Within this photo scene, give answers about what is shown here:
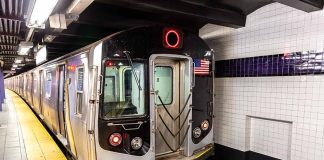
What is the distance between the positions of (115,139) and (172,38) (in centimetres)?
183

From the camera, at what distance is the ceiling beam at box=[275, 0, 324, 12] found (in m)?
3.72

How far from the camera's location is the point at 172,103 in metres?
4.45

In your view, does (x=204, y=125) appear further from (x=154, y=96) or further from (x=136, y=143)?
(x=136, y=143)

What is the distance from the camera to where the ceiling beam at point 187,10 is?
4.12 m

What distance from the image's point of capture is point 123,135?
3543 mm

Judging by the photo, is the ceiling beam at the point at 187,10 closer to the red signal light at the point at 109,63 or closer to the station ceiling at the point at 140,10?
the station ceiling at the point at 140,10

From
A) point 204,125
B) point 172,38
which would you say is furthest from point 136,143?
point 172,38

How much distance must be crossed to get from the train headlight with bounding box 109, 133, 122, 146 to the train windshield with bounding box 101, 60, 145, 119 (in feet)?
0.87

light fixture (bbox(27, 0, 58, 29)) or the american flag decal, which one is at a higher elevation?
light fixture (bbox(27, 0, 58, 29))

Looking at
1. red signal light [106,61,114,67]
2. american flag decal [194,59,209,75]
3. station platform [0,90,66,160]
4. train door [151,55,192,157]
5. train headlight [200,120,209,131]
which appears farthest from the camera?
station platform [0,90,66,160]

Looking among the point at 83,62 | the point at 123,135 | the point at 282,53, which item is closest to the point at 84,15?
the point at 83,62

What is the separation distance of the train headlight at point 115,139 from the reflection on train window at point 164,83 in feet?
3.37

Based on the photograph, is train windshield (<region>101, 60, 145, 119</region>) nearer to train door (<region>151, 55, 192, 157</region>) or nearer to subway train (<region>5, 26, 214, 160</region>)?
subway train (<region>5, 26, 214, 160</region>)

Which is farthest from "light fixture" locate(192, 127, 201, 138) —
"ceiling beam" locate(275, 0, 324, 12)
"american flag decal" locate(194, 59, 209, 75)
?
"ceiling beam" locate(275, 0, 324, 12)
